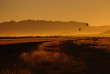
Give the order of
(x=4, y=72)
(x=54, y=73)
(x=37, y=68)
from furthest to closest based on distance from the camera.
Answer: (x=37, y=68) → (x=54, y=73) → (x=4, y=72)

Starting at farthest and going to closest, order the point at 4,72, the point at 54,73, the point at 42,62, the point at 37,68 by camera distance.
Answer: the point at 42,62 < the point at 37,68 < the point at 54,73 < the point at 4,72

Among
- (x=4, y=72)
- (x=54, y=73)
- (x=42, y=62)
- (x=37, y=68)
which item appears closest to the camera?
(x=4, y=72)

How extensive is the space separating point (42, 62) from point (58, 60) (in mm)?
1239

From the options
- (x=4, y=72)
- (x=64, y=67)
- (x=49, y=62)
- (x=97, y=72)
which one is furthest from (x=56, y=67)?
(x=4, y=72)

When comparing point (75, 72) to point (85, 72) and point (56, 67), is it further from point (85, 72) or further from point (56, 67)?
point (56, 67)

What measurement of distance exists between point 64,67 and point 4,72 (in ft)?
12.9

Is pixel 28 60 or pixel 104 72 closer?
pixel 104 72

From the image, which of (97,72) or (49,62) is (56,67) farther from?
(97,72)

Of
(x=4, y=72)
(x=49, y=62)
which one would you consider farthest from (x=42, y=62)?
(x=4, y=72)

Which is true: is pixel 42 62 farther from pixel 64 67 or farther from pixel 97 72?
pixel 97 72

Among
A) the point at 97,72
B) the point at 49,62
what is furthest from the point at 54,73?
the point at 49,62

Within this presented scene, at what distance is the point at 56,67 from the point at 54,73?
1849 mm

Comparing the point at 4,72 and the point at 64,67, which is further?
the point at 64,67

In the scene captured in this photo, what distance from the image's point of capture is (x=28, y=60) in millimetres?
15617
